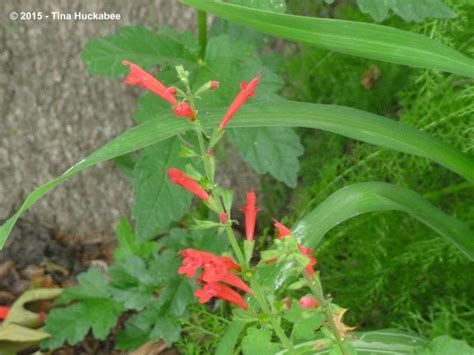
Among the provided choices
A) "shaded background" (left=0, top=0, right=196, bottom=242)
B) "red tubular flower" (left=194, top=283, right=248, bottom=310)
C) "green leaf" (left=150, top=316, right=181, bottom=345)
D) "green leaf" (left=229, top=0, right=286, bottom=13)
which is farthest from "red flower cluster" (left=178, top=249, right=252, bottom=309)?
"shaded background" (left=0, top=0, right=196, bottom=242)

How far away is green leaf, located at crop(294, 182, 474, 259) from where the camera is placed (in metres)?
1.47

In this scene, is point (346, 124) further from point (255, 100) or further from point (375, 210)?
point (255, 100)

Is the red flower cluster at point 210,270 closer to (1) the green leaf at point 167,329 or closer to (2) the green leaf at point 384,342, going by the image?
(2) the green leaf at point 384,342

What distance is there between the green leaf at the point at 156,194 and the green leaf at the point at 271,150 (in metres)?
0.13

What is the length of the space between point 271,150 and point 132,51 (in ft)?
1.18

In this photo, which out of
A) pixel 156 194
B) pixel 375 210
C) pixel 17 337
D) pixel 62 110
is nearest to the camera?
pixel 375 210

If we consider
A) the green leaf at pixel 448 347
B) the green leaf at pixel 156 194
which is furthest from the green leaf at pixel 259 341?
the green leaf at pixel 156 194

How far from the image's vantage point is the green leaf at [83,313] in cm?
202

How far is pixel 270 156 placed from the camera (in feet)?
5.61

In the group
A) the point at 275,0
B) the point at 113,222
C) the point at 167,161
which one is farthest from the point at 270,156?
the point at 113,222

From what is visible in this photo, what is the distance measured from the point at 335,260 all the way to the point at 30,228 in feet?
3.05

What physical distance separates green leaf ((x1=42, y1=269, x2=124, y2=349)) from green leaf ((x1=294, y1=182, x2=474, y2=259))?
72 cm

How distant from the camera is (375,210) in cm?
149

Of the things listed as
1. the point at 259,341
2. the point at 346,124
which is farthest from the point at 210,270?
the point at 346,124
